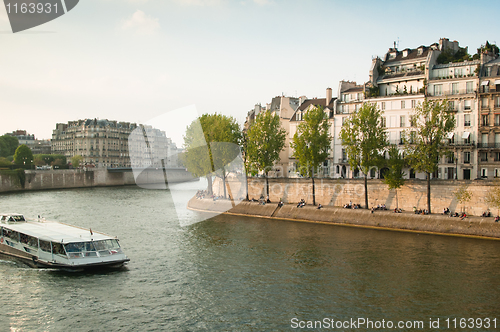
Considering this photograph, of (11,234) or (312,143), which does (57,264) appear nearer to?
(11,234)

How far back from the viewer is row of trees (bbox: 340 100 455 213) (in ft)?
151

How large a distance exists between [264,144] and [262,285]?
4002 centimetres

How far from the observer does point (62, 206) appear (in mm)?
68312

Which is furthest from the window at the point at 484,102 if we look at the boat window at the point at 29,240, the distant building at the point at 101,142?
the distant building at the point at 101,142

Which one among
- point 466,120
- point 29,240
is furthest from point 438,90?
point 29,240

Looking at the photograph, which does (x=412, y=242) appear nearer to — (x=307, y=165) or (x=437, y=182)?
(x=437, y=182)

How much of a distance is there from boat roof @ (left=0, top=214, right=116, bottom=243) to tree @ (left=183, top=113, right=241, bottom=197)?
34.2 meters

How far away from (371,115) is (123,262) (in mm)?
35446

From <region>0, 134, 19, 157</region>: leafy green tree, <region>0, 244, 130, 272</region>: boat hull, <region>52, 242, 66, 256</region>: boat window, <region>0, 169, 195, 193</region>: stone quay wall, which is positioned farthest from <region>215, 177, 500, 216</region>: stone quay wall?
<region>0, 134, 19, 157</region>: leafy green tree

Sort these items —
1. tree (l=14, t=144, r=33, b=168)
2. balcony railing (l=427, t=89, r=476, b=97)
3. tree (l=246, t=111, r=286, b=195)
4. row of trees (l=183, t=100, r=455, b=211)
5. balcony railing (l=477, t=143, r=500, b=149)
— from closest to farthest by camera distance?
row of trees (l=183, t=100, r=455, b=211) → balcony railing (l=477, t=143, r=500, b=149) → balcony railing (l=427, t=89, r=476, b=97) → tree (l=246, t=111, r=286, b=195) → tree (l=14, t=144, r=33, b=168)

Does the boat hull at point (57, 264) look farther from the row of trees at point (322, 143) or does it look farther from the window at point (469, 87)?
the window at point (469, 87)

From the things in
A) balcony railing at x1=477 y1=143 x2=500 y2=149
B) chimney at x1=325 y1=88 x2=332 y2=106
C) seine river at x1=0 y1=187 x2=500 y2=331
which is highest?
chimney at x1=325 y1=88 x2=332 y2=106

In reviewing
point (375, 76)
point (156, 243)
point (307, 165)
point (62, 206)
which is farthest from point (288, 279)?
point (62, 206)

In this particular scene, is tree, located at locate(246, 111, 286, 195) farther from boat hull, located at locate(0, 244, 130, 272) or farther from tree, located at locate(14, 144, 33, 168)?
tree, located at locate(14, 144, 33, 168)
